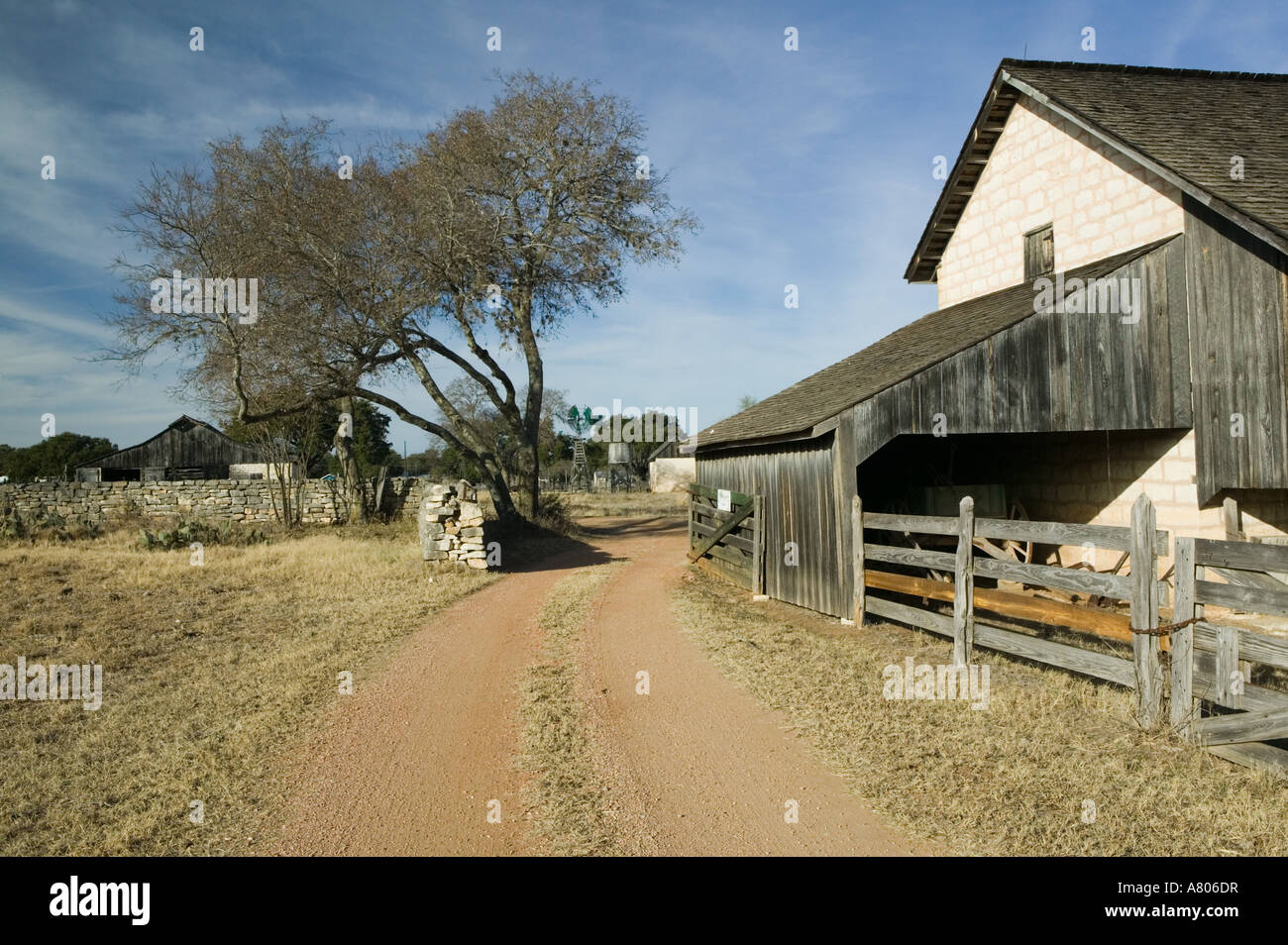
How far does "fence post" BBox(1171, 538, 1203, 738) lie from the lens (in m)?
6.02

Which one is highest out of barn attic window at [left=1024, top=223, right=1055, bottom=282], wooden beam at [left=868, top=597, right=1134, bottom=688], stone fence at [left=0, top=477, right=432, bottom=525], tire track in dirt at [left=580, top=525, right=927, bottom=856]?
barn attic window at [left=1024, top=223, right=1055, bottom=282]

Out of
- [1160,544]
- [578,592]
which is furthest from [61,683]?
[1160,544]

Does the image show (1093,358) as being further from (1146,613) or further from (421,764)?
(421,764)

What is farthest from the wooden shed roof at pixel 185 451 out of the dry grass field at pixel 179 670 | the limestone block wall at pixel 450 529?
the limestone block wall at pixel 450 529

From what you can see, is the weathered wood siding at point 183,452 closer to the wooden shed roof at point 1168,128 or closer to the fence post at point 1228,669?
the wooden shed roof at point 1168,128

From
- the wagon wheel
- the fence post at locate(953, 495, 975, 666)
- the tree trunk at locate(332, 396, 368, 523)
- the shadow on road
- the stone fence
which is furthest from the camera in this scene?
the stone fence

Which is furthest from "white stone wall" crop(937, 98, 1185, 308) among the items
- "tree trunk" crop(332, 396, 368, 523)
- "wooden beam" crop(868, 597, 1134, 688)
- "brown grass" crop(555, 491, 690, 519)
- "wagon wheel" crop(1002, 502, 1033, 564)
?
"brown grass" crop(555, 491, 690, 519)

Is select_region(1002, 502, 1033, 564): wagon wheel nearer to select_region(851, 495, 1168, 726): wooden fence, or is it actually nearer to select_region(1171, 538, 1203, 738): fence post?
select_region(851, 495, 1168, 726): wooden fence

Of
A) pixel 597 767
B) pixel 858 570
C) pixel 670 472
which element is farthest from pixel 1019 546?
pixel 670 472

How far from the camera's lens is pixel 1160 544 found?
632 centimetres

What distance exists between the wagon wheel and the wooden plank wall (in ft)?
9.28

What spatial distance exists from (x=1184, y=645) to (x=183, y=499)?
28.5 meters

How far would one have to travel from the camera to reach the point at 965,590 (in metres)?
8.30

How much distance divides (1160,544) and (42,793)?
8.61 metres
